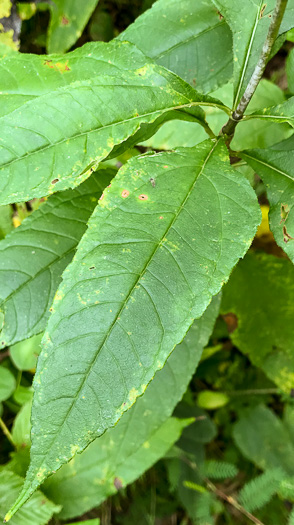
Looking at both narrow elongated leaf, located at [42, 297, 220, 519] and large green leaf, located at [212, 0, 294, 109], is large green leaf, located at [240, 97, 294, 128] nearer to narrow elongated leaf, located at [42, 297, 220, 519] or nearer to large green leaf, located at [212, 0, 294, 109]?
large green leaf, located at [212, 0, 294, 109]

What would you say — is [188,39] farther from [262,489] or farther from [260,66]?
[262,489]

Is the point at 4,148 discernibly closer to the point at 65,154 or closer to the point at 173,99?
the point at 65,154

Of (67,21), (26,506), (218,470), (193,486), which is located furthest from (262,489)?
(67,21)

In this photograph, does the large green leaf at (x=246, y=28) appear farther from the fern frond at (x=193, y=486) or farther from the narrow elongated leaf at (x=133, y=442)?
the fern frond at (x=193, y=486)

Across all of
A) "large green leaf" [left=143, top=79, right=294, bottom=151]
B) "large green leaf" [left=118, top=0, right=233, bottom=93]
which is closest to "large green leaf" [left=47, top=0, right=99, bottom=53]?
"large green leaf" [left=143, top=79, right=294, bottom=151]

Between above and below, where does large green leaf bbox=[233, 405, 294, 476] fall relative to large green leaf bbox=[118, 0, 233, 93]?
→ below

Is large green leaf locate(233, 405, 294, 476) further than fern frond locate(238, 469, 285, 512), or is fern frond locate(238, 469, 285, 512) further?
large green leaf locate(233, 405, 294, 476)

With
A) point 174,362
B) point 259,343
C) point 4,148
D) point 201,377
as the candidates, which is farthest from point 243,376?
point 4,148
